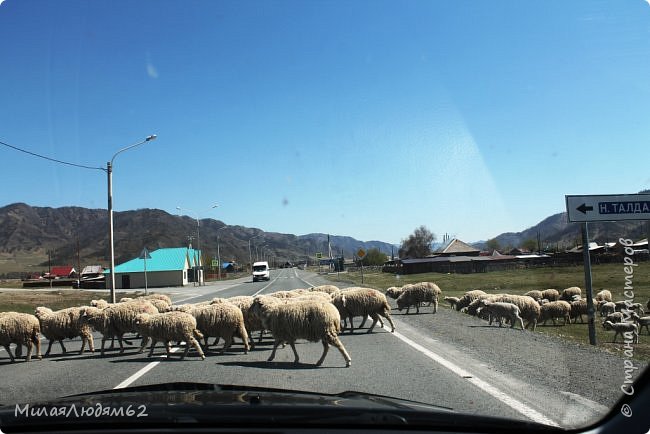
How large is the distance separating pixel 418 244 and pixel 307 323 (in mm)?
131601

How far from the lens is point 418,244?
455ft

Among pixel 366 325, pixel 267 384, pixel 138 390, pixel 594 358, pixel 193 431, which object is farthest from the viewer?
pixel 366 325

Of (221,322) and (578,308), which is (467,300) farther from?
(221,322)

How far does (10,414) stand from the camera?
3701mm

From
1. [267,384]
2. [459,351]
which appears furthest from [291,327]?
[459,351]

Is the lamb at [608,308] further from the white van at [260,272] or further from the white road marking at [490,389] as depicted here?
the white van at [260,272]

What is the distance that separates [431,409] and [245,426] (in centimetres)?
143

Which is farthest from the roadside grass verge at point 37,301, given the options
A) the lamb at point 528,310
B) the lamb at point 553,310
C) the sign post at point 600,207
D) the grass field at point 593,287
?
the sign post at point 600,207

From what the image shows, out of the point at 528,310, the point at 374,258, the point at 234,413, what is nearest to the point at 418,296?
the point at 528,310

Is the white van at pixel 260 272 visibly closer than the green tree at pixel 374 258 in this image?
Yes

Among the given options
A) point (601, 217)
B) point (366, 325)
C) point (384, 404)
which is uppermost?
point (601, 217)

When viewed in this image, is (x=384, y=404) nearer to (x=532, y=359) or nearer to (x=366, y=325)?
(x=532, y=359)

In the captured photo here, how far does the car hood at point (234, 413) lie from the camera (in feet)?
11.1

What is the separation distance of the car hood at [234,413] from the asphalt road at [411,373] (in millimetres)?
1693
